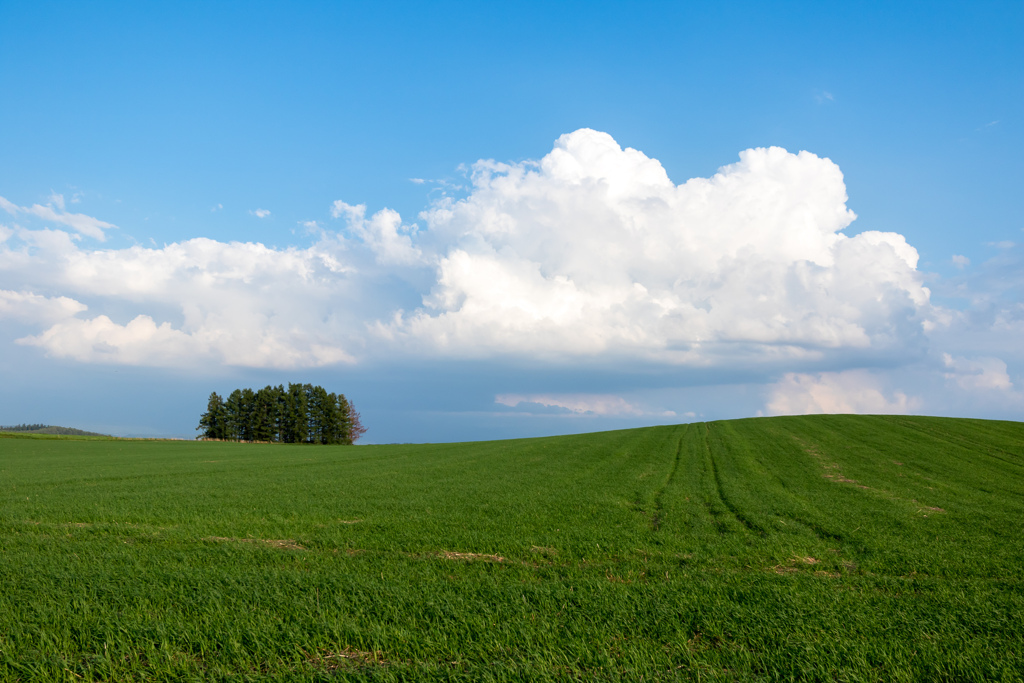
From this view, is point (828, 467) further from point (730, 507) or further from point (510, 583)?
point (510, 583)

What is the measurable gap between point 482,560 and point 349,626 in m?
4.20

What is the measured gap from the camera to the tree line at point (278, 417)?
108 meters

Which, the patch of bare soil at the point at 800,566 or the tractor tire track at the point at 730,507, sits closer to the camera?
the patch of bare soil at the point at 800,566

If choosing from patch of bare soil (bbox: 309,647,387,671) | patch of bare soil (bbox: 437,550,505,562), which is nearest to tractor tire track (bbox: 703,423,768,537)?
patch of bare soil (bbox: 437,550,505,562)

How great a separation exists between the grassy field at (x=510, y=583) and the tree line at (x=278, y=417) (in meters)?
90.7

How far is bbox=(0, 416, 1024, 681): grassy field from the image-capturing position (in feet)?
17.9

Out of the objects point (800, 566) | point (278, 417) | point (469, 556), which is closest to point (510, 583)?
point (469, 556)

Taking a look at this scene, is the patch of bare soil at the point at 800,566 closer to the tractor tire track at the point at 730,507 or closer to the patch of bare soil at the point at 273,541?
the tractor tire track at the point at 730,507

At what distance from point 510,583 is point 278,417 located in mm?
112322

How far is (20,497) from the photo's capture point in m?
18.8

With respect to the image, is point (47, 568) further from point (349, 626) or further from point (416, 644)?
point (416, 644)

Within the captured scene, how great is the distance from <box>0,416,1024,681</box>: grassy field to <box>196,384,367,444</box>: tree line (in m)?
90.7

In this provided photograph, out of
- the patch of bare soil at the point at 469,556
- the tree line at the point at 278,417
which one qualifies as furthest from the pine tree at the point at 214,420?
the patch of bare soil at the point at 469,556

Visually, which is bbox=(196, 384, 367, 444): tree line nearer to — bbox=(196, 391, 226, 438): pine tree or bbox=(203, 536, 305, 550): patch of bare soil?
bbox=(196, 391, 226, 438): pine tree
